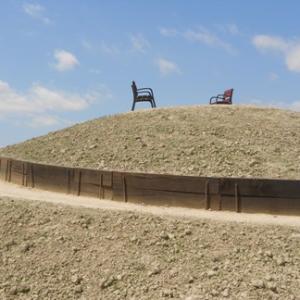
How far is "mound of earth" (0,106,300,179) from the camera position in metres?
14.7

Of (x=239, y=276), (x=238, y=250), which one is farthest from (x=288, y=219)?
(x=239, y=276)

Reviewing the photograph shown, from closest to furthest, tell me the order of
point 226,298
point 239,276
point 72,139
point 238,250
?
1. point 226,298
2. point 239,276
3. point 238,250
4. point 72,139

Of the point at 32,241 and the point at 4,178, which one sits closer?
the point at 32,241

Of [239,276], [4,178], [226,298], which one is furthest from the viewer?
[4,178]

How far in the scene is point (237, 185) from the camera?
11633 mm

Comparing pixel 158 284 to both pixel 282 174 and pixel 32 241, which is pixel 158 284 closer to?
pixel 32 241

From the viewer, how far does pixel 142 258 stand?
848cm

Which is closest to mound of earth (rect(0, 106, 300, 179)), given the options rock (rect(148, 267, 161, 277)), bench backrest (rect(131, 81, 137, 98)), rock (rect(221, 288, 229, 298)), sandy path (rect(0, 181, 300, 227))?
sandy path (rect(0, 181, 300, 227))

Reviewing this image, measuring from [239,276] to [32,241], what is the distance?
3.99 metres

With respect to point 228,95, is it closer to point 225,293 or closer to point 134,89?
point 134,89

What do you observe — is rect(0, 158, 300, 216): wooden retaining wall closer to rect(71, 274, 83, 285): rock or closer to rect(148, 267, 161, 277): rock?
rect(148, 267, 161, 277): rock

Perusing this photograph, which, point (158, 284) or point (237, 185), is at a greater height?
point (237, 185)

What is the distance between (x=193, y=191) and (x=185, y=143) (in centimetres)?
474

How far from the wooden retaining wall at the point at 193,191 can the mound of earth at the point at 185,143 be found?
1806mm
